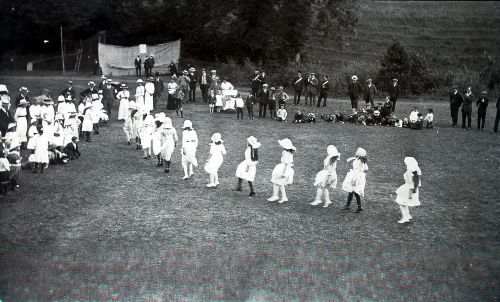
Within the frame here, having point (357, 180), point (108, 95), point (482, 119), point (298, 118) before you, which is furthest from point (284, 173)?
point (482, 119)

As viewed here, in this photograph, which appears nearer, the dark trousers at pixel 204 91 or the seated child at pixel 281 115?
the seated child at pixel 281 115

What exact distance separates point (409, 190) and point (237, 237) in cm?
450

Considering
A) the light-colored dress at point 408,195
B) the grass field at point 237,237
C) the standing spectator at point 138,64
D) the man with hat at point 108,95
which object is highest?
the standing spectator at point 138,64

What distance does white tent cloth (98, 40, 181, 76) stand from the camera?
127 feet

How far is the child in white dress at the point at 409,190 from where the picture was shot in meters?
13.2

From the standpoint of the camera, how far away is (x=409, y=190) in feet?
43.8

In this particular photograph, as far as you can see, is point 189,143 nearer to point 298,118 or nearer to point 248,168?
point 248,168

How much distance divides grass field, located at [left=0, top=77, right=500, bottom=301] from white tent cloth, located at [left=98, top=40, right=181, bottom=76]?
67.1 ft

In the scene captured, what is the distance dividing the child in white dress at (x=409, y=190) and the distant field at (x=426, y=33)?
24.3 meters

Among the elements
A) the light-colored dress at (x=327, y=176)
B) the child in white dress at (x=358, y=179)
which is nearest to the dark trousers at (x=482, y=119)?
the child in white dress at (x=358, y=179)

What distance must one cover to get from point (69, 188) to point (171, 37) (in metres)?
33.4

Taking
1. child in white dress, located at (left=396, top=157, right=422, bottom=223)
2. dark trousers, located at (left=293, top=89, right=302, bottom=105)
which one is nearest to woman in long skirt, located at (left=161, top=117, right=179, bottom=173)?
child in white dress, located at (left=396, top=157, right=422, bottom=223)

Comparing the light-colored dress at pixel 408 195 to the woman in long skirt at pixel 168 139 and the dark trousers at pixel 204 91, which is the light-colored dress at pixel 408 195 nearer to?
the woman in long skirt at pixel 168 139

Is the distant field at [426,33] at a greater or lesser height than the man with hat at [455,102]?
greater
